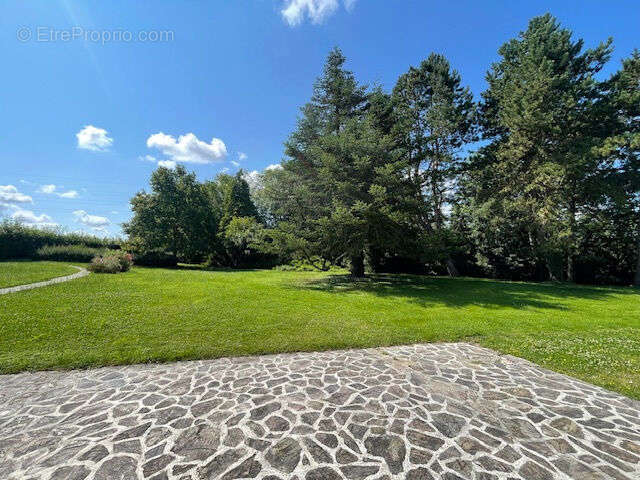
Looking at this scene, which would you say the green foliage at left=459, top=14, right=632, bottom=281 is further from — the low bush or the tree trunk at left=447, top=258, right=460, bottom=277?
the low bush

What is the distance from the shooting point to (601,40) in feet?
52.6

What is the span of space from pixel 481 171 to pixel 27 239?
33.8m

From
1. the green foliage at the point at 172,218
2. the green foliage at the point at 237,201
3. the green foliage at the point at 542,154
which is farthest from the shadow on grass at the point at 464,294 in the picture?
the green foliage at the point at 237,201

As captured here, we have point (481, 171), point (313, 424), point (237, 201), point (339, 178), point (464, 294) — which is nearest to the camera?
point (313, 424)

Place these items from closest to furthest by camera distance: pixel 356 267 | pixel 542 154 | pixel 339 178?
pixel 339 178
pixel 356 267
pixel 542 154

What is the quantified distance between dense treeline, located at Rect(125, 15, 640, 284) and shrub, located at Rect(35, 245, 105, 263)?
40.4ft

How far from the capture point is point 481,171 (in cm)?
1845

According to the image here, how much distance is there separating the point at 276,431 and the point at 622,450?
369 cm

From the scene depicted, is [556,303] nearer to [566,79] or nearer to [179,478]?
[179,478]

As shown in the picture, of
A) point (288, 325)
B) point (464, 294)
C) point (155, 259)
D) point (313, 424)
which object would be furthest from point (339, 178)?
point (155, 259)

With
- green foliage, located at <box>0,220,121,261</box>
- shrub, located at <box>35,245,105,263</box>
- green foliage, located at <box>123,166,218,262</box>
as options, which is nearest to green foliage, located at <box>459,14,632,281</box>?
green foliage, located at <box>123,166,218,262</box>

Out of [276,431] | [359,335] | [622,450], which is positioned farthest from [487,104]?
[276,431]

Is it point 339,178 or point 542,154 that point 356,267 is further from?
point 542,154

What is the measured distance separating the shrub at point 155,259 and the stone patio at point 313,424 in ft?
65.6
